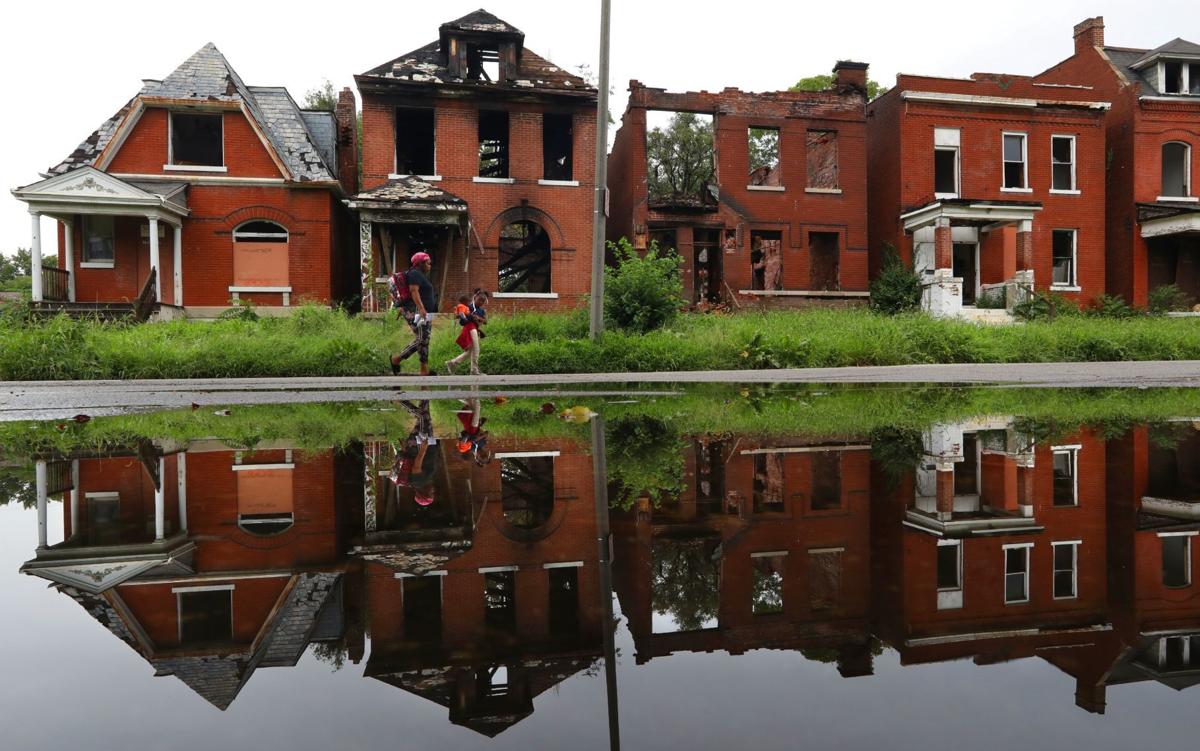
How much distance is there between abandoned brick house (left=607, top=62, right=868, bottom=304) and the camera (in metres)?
25.5

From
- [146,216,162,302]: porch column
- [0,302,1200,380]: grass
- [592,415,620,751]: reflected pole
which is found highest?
[146,216,162,302]: porch column

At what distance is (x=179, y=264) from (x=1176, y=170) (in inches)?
1431

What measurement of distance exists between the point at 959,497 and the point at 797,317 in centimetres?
1920

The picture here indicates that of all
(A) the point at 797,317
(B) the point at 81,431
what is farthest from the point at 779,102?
(B) the point at 81,431

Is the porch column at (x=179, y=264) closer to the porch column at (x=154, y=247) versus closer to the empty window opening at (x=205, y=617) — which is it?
the porch column at (x=154, y=247)

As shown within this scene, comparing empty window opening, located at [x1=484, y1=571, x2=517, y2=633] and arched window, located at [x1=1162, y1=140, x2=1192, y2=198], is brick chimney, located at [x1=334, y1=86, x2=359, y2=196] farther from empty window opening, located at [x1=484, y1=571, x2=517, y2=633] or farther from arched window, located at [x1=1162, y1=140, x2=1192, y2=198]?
arched window, located at [x1=1162, y1=140, x2=1192, y2=198]

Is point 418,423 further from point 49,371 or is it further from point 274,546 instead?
point 49,371

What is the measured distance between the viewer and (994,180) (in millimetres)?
27078

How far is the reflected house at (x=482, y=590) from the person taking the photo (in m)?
1.38

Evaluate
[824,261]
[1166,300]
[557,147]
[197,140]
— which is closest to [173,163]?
[197,140]

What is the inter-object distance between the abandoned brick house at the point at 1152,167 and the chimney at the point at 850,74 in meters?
9.56

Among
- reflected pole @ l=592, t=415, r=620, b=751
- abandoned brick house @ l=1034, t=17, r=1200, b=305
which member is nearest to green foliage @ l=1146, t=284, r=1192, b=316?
abandoned brick house @ l=1034, t=17, r=1200, b=305

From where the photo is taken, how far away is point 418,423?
5.84 m

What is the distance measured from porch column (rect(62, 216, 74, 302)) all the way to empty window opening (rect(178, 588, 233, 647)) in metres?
24.4
